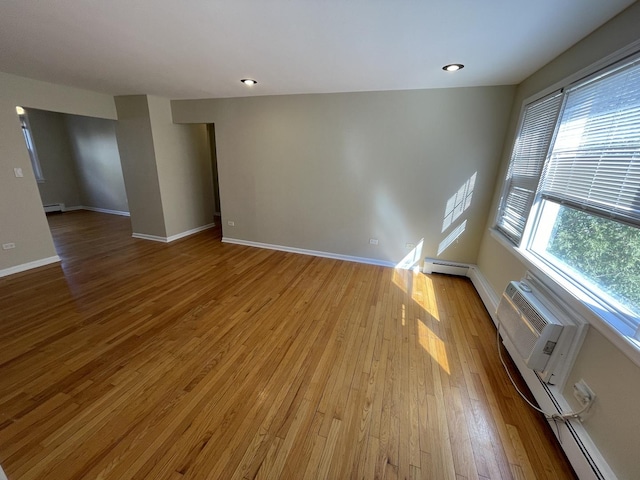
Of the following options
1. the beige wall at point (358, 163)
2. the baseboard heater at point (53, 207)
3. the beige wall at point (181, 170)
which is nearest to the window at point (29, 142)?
the baseboard heater at point (53, 207)

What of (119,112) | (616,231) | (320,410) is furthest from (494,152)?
(119,112)

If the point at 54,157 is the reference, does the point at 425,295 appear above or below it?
Result: below

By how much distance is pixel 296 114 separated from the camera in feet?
11.7

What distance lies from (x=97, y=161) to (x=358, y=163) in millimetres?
6851

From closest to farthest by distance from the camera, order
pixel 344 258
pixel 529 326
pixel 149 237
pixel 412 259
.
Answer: pixel 529 326 < pixel 412 259 < pixel 344 258 < pixel 149 237

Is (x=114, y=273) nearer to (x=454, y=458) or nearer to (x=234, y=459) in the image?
(x=234, y=459)

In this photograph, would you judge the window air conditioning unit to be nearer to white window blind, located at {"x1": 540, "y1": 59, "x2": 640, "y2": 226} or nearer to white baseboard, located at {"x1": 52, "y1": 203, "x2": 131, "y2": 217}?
white window blind, located at {"x1": 540, "y1": 59, "x2": 640, "y2": 226}

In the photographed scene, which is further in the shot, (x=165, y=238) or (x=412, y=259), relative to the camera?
(x=165, y=238)

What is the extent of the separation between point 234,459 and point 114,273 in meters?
3.15

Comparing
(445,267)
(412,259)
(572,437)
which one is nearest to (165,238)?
(412,259)

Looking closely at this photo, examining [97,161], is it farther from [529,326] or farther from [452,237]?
[529,326]

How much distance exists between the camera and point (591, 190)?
1.54 metres

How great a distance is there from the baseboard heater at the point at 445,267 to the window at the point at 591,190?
1038 mm

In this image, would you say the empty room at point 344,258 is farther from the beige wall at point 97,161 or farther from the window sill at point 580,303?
the beige wall at point 97,161
